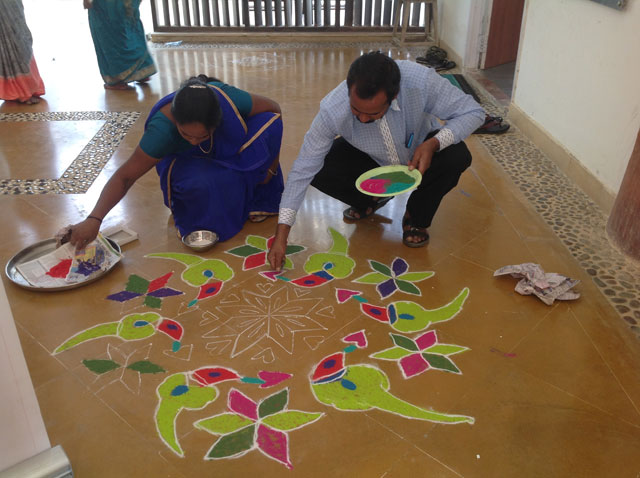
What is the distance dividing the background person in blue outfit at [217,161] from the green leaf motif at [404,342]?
1.04 metres

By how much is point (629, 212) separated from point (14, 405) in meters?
2.42

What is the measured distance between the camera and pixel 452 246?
102 inches

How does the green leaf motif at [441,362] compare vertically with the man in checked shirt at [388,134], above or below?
below

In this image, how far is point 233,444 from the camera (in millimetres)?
1611

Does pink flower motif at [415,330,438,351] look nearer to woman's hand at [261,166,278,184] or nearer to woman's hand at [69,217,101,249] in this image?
woman's hand at [261,166,278,184]

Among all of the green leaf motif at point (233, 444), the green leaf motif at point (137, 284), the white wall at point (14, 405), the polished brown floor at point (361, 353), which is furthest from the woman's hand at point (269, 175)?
the white wall at point (14, 405)

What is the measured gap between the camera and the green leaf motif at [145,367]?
1880 millimetres

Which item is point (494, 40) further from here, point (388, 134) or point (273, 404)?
point (273, 404)

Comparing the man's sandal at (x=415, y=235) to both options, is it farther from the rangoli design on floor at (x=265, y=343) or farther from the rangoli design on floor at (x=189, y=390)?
the rangoli design on floor at (x=189, y=390)

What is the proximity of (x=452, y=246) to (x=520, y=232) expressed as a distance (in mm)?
375

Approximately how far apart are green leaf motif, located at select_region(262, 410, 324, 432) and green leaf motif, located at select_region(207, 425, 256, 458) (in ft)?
0.20

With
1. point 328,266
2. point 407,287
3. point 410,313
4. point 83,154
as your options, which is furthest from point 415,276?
point 83,154

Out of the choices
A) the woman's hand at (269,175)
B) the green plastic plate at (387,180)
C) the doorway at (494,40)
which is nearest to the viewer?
the green plastic plate at (387,180)

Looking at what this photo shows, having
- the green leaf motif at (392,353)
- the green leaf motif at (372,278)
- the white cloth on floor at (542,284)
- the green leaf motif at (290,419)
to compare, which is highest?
the white cloth on floor at (542,284)
